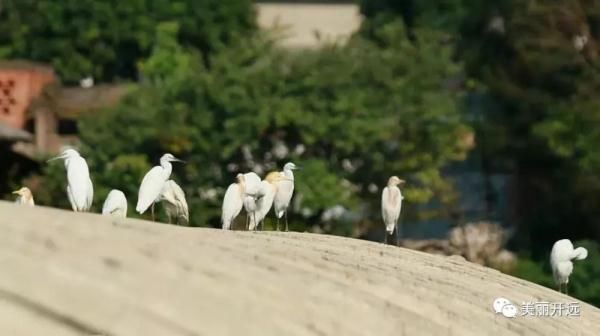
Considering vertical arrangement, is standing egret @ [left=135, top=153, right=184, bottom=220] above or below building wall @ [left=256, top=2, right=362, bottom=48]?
below

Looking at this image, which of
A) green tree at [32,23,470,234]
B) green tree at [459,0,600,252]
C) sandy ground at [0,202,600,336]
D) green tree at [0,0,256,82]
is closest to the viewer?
sandy ground at [0,202,600,336]

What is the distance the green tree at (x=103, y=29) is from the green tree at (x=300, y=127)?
25.2 ft

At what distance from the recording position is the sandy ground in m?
7.23

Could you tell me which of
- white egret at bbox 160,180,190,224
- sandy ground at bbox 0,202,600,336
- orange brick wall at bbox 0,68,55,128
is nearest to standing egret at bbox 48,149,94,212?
white egret at bbox 160,180,190,224

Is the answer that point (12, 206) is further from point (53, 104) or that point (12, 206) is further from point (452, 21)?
point (452, 21)

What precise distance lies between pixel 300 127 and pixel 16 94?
6.96 m

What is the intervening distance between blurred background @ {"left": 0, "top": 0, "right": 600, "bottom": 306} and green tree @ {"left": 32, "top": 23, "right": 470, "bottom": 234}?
2 centimetres

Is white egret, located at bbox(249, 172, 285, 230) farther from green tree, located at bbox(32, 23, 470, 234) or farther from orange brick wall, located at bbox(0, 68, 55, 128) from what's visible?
orange brick wall, located at bbox(0, 68, 55, 128)

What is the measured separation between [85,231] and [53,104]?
23476 millimetres

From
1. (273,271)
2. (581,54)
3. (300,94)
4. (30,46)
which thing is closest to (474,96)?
Answer: (581,54)

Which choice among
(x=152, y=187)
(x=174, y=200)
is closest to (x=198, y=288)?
(x=152, y=187)

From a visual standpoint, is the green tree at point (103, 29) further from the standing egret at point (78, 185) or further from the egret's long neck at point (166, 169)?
the standing egret at point (78, 185)

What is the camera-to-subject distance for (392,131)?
26156mm

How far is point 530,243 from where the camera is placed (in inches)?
1099
